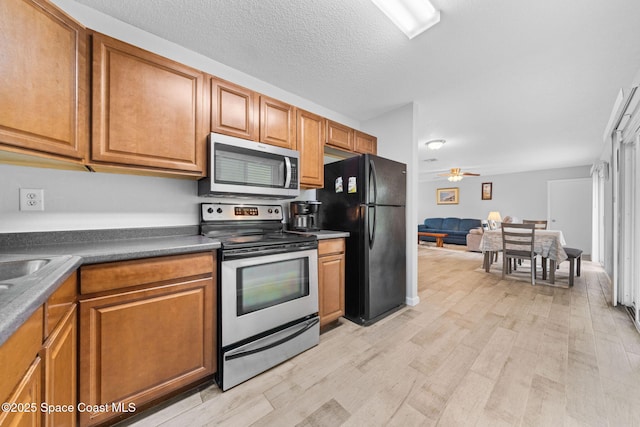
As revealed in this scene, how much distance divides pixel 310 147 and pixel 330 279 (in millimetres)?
1279

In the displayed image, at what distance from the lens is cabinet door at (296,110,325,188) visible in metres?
2.31

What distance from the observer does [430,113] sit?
125 inches

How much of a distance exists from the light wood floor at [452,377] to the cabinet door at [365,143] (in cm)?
191

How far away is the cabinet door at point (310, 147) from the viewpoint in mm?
2308

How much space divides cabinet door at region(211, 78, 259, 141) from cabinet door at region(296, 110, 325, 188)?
0.46 m

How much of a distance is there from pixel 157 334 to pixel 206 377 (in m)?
0.47

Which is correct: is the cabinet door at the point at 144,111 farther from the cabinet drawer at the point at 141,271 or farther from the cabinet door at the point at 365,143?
the cabinet door at the point at 365,143

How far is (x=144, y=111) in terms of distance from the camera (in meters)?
1.52

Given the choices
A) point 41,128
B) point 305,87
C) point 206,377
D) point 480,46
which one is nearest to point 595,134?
point 480,46

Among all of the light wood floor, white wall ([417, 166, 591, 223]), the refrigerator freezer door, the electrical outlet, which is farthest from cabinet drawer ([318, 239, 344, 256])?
white wall ([417, 166, 591, 223])

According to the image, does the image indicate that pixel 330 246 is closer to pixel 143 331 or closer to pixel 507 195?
pixel 143 331

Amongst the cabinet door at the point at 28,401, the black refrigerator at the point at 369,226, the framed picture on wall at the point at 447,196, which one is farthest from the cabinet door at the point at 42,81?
the framed picture on wall at the point at 447,196

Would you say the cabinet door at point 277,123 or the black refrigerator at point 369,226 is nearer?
the cabinet door at point 277,123

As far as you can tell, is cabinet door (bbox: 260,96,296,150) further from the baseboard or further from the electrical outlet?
→ the baseboard
